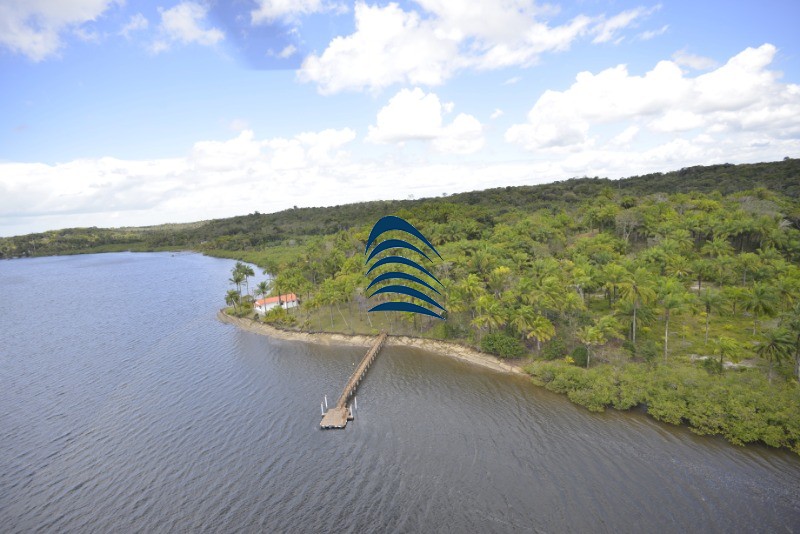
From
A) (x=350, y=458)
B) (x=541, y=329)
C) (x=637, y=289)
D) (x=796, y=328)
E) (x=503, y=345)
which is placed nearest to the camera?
(x=350, y=458)

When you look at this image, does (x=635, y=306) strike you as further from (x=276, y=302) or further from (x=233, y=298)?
(x=233, y=298)

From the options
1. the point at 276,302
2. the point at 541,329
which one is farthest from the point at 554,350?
the point at 276,302

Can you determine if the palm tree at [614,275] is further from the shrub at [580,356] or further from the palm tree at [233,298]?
the palm tree at [233,298]

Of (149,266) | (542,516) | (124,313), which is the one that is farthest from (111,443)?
(149,266)

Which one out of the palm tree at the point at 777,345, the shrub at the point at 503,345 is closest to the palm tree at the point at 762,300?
the palm tree at the point at 777,345

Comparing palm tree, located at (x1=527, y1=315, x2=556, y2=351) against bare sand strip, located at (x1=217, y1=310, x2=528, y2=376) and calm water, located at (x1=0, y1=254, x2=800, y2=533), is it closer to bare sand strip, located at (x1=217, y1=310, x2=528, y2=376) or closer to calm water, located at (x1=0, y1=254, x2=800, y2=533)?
bare sand strip, located at (x1=217, y1=310, x2=528, y2=376)

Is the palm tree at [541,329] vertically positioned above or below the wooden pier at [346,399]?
above
